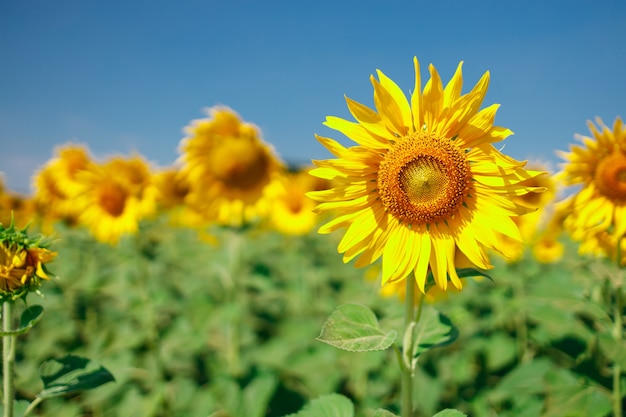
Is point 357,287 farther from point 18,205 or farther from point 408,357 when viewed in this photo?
point 18,205

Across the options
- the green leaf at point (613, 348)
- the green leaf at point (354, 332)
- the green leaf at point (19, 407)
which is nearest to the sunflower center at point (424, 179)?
the green leaf at point (354, 332)

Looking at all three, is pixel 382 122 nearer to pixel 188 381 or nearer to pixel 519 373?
pixel 519 373

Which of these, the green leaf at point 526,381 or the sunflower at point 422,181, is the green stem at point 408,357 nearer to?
the sunflower at point 422,181

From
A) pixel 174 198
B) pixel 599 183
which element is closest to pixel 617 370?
pixel 599 183

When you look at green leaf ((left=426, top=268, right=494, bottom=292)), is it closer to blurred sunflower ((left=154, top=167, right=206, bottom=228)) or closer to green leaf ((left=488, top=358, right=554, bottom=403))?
green leaf ((left=488, top=358, right=554, bottom=403))

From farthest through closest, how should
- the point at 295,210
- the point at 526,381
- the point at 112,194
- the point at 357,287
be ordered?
the point at 295,210 → the point at 357,287 → the point at 112,194 → the point at 526,381

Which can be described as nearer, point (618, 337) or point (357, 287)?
point (618, 337)
